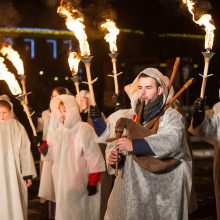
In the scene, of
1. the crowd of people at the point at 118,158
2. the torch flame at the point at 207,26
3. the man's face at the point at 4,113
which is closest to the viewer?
the crowd of people at the point at 118,158

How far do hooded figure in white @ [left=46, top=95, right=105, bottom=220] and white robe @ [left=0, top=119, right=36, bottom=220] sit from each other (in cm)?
58

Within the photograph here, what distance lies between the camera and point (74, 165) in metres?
9.25

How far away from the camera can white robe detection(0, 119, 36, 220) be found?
31.3ft

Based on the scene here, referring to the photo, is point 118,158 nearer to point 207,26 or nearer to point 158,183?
point 158,183

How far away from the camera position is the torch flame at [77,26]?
7.43 m

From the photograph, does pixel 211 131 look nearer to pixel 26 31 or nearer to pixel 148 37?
pixel 26 31

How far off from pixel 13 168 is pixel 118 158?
338 centimetres

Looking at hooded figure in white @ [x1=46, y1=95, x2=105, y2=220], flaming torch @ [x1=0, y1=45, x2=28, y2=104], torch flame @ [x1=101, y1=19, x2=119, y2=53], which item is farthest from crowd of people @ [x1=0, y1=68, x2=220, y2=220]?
torch flame @ [x1=101, y1=19, x2=119, y2=53]

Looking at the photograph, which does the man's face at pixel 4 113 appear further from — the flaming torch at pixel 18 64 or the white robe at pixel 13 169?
the flaming torch at pixel 18 64

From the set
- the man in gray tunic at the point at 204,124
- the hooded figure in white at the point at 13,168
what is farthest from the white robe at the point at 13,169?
the man in gray tunic at the point at 204,124

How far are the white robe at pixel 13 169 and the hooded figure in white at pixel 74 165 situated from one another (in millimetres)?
584

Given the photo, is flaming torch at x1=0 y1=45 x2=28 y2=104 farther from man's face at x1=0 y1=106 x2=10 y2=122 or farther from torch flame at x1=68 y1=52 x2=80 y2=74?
torch flame at x1=68 y1=52 x2=80 y2=74

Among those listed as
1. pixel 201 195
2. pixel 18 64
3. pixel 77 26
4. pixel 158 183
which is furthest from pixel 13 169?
pixel 201 195

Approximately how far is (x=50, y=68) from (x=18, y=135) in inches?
1131
